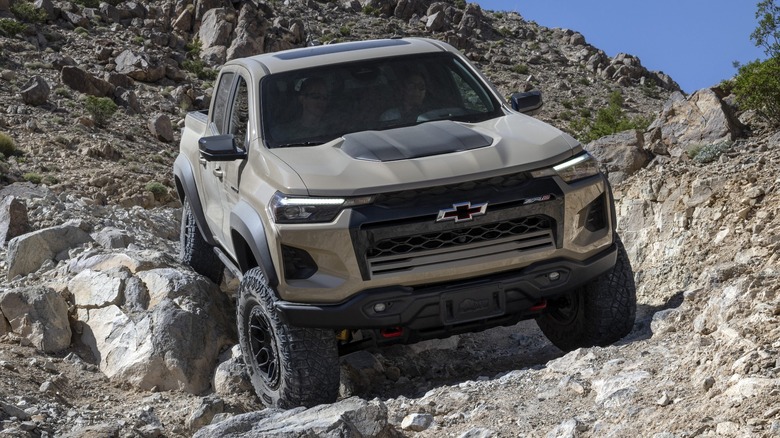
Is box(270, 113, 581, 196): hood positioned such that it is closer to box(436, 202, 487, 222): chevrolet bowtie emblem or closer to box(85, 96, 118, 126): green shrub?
box(436, 202, 487, 222): chevrolet bowtie emblem

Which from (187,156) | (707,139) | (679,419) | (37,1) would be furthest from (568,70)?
(679,419)

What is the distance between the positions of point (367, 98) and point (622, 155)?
5302 mm

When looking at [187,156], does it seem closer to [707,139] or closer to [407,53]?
[407,53]

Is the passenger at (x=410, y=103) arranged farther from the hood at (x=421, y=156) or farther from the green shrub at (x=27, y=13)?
the green shrub at (x=27, y=13)

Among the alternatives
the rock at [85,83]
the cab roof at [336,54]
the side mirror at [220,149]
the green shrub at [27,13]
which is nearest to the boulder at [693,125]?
the cab roof at [336,54]

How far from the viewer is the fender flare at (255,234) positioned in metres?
6.34

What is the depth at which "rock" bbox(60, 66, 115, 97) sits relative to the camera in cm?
3114

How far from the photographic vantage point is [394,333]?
6500 mm

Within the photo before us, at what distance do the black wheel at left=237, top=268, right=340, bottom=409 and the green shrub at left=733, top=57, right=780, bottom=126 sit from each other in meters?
7.65

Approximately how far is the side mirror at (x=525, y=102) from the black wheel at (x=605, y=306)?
3.87 ft

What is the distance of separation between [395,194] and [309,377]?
1252mm

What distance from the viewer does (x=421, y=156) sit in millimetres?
6367

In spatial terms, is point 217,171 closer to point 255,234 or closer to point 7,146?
point 255,234

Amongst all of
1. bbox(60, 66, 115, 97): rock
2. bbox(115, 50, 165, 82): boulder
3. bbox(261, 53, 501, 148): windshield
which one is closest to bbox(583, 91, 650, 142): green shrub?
bbox(261, 53, 501, 148): windshield
